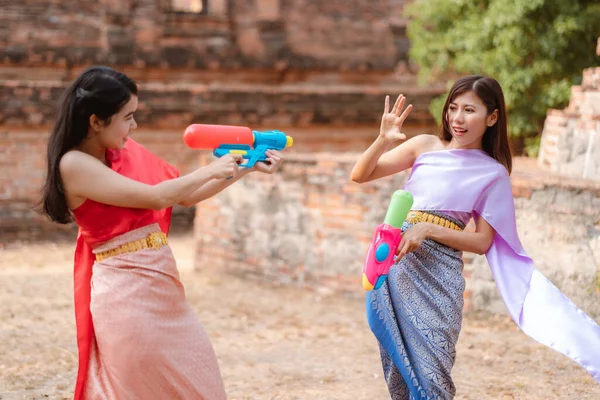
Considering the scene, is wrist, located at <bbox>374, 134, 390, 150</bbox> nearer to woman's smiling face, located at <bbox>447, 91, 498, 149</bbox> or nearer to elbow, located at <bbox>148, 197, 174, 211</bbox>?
woman's smiling face, located at <bbox>447, 91, 498, 149</bbox>

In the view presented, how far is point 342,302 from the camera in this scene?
6.18 m

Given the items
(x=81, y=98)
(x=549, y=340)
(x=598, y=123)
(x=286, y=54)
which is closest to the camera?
(x=81, y=98)

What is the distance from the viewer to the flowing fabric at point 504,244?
2.77 metres

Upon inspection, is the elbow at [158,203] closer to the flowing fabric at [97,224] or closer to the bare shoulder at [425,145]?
the flowing fabric at [97,224]

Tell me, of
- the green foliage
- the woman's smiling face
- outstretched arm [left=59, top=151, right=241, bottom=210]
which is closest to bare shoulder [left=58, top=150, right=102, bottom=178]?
outstretched arm [left=59, top=151, right=241, bottom=210]

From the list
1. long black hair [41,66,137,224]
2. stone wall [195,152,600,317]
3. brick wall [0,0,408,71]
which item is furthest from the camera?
brick wall [0,0,408,71]

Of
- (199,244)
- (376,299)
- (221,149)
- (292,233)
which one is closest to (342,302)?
(292,233)

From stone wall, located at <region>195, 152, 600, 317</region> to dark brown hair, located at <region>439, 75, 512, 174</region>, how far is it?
95.2 inches

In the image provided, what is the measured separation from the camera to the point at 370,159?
2.78m

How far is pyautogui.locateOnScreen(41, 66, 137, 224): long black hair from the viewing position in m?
2.36

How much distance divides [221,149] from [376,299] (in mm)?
828

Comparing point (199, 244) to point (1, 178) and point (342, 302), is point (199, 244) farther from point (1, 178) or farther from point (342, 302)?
point (1, 178)

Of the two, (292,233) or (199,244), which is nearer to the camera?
(292,233)

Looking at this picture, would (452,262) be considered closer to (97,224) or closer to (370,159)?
(370,159)
